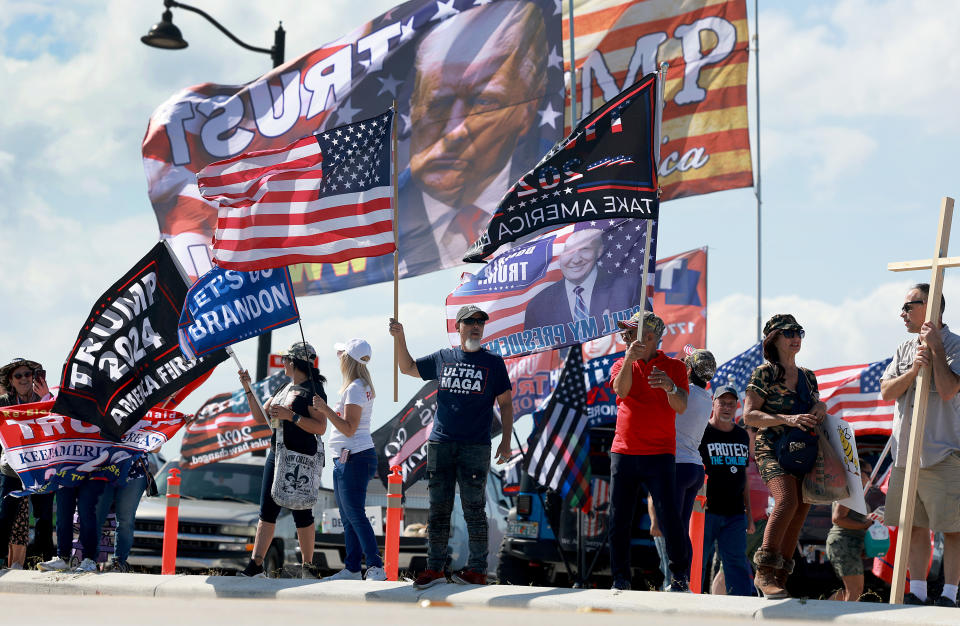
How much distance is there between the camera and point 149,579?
10.5 meters

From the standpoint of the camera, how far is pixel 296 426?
34.1 ft

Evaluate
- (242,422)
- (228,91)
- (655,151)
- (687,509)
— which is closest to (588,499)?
(687,509)

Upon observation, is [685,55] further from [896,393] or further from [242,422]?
[896,393]

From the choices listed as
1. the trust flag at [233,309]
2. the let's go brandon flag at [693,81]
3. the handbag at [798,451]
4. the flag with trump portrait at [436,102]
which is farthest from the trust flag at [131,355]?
the let's go brandon flag at [693,81]

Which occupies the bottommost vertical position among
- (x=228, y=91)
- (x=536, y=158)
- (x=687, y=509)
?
(x=687, y=509)

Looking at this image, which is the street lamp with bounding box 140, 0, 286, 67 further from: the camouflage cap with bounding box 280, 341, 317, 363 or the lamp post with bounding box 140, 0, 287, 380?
the camouflage cap with bounding box 280, 341, 317, 363

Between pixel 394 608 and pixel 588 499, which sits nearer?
pixel 394 608

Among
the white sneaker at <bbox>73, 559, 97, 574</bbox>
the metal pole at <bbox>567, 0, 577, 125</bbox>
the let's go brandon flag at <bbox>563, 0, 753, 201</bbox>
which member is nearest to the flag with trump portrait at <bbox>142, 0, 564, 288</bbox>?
the metal pole at <bbox>567, 0, 577, 125</bbox>

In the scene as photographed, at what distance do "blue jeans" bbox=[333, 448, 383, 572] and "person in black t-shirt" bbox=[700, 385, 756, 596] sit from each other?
8.48ft

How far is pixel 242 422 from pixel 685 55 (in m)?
8.24

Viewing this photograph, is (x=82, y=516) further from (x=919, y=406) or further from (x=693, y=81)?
(x=693, y=81)

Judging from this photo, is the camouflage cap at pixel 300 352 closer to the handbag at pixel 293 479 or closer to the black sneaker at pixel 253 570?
the handbag at pixel 293 479

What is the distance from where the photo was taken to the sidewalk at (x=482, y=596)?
7316mm

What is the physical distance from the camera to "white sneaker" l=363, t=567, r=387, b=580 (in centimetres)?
1024
